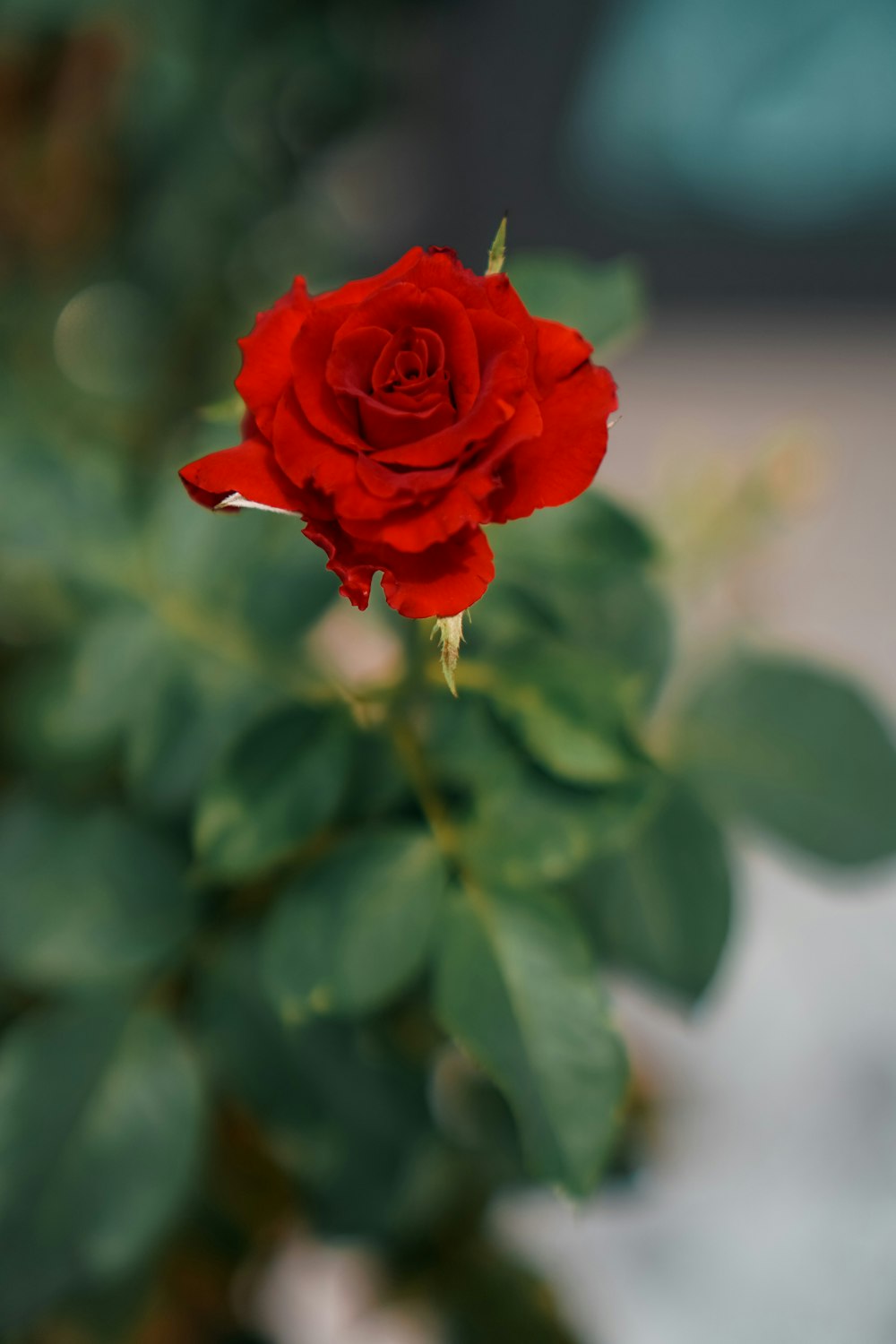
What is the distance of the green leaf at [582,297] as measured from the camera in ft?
1.47

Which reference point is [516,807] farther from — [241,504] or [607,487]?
[607,487]

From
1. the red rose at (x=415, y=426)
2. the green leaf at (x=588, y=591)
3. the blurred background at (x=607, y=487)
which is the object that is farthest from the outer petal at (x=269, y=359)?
the blurred background at (x=607, y=487)

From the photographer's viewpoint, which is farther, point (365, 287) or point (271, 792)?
point (271, 792)

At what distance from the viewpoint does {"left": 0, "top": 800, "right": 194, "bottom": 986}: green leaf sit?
49 cm

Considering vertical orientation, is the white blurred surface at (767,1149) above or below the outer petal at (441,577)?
Result: below

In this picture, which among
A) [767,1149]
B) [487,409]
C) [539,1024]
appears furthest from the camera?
[767,1149]

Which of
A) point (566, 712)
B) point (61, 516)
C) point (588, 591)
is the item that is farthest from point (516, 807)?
point (61, 516)

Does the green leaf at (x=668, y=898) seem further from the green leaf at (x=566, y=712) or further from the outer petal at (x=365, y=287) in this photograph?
the outer petal at (x=365, y=287)

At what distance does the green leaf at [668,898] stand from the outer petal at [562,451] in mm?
267

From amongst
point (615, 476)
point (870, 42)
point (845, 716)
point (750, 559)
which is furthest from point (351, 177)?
point (845, 716)

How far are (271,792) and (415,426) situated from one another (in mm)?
202

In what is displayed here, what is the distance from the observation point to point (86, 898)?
50cm

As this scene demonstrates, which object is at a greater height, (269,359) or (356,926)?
(269,359)

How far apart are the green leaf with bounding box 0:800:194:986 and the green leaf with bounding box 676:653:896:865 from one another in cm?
26
